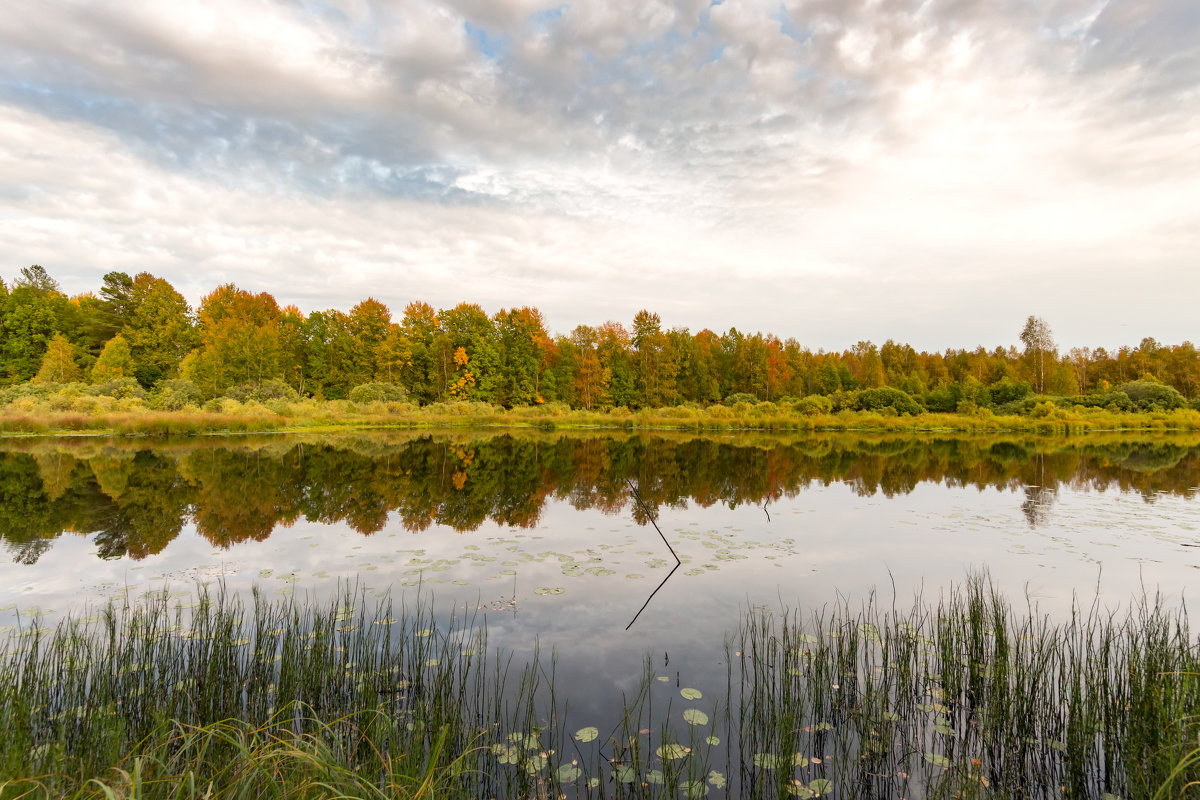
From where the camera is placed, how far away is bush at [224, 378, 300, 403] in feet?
143

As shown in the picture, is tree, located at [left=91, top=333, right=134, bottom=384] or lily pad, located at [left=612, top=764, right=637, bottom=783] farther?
tree, located at [left=91, top=333, right=134, bottom=384]

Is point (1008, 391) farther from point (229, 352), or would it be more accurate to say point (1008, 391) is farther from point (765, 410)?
point (229, 352)

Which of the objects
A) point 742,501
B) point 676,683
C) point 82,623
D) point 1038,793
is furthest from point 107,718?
point 742,501

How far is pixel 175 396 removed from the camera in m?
40.2

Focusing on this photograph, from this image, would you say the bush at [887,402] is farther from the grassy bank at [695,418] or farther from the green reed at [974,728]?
the green reed at [974,728]

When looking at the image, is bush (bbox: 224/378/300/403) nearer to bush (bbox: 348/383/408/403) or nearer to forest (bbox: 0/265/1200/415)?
forest (bbox: 0/265/1200/415)

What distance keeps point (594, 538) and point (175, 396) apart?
4175 centimetres

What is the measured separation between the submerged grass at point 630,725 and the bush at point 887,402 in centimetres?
4970

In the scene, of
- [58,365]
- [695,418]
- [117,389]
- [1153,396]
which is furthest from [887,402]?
[58,365]

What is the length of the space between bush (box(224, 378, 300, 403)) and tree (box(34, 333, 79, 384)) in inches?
521

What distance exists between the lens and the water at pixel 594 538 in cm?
705

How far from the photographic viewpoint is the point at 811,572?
29.5 feet

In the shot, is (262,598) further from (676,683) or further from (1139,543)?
(1139,543)

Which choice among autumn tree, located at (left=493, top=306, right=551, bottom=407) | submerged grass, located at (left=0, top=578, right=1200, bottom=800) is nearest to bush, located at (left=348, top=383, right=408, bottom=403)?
autumn tree, located at (left=493, top=306, right=551, bottom=407)
